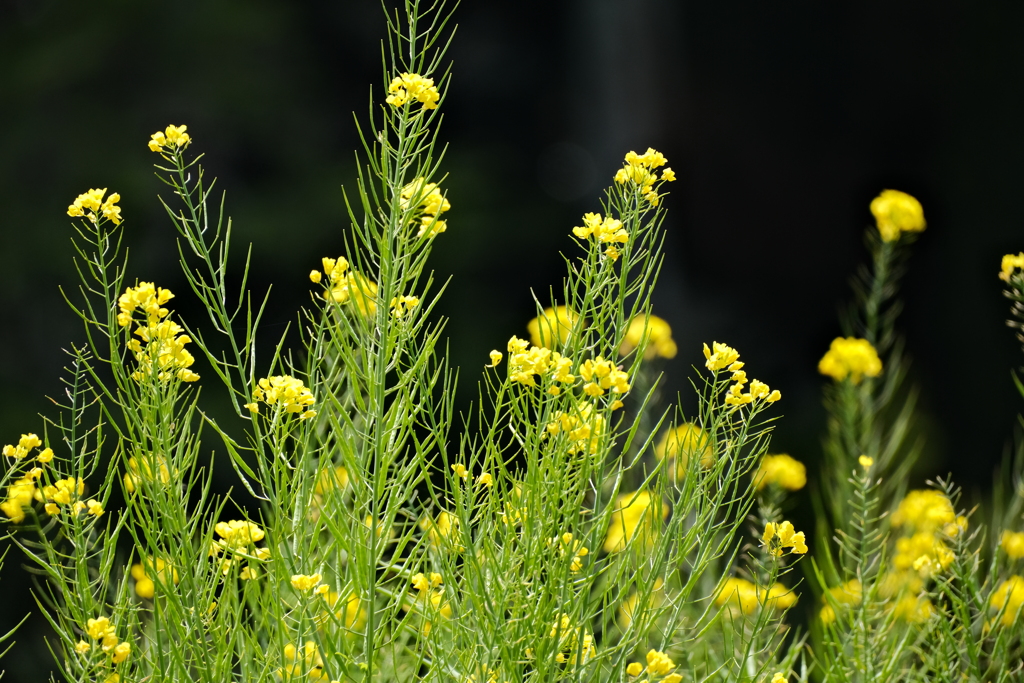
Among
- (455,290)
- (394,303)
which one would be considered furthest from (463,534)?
(455,290)

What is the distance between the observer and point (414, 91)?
0.95 meters

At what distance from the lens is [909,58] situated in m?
5.18

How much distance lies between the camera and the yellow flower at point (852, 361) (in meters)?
1.78

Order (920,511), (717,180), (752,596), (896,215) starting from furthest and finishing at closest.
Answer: (717,180) < (896,215) < (920,511) < (752,596)

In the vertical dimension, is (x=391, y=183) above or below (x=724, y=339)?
above

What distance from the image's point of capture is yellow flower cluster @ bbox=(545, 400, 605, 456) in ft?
2.96

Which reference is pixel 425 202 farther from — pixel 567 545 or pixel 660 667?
pixel 660 667

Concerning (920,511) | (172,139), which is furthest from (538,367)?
(920,511)

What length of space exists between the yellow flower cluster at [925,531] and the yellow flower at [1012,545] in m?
0.08

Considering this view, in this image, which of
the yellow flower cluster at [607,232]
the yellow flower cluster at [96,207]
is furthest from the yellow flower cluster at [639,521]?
the yellow flower cluster at [96,207]

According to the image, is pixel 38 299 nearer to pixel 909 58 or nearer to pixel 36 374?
pixel 36 374

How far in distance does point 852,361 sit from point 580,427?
3.44ft

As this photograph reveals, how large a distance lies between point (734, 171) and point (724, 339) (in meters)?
0.98

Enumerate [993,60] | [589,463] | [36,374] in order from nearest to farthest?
[589,463] → [36,374] → [993,60]
